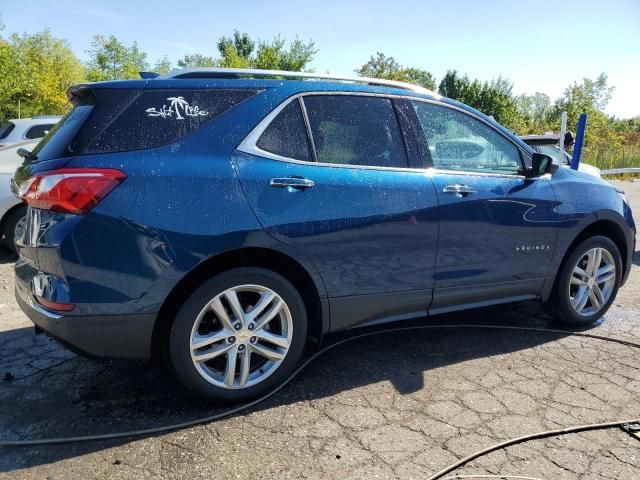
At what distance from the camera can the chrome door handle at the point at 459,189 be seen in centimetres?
348

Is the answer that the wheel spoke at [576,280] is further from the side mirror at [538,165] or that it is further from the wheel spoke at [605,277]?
the side mirror at [538,165]

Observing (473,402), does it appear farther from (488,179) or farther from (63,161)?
(63,161)

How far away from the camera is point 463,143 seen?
3752mm

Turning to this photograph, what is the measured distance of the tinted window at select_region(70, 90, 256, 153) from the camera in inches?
104

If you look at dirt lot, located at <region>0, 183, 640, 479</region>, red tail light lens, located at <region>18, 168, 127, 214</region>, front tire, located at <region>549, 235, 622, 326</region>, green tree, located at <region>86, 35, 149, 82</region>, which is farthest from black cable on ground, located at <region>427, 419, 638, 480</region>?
green tree, located at <region>86, 35, 149, 82</region>

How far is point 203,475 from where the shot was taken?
2363 millimetres

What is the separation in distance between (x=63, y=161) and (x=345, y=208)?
4.93 ft

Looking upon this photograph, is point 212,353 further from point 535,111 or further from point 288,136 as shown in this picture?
point 535,111

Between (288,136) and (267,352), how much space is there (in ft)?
4.09

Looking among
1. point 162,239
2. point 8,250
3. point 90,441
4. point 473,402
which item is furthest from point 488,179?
point 8,250

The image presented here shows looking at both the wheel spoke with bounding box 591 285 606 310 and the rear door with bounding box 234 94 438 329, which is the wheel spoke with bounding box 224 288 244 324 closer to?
the rear door with bounding box 234 94 438 329

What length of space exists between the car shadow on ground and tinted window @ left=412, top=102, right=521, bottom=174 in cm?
132

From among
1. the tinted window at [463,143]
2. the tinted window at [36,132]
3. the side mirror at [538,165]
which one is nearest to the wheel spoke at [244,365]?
the tinted window at [463,143]

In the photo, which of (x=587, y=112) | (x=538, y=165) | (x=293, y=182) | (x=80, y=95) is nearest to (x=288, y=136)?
(x=293, y=182)
